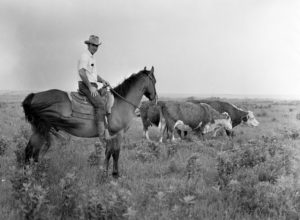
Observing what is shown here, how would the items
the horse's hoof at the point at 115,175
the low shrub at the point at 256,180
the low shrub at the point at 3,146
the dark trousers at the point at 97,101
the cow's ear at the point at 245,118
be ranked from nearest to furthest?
the low shrub at the point at 256,180, the dark trousers at the point at 97,101, the horse's hoof at the point at 115,175, the low shrub at the point at 3,146, the cow's ear at the point at 245,118

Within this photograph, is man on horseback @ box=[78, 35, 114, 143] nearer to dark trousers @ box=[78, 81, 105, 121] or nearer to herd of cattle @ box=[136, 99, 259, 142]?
dark trousers @ box=[78, 81, 105, 121]

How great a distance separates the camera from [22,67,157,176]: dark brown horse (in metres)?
6.83

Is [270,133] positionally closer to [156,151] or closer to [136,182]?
[156,151]

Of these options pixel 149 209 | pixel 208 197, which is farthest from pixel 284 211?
pixel 149 209

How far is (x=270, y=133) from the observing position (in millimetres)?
16016

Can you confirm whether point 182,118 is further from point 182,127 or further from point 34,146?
point 34,146

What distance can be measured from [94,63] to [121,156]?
3501mm

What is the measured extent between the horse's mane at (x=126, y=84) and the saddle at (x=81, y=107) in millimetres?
930

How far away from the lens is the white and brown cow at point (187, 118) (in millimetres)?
13617

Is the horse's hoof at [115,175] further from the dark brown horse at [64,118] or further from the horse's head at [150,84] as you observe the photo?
the horse's head at [150,84]

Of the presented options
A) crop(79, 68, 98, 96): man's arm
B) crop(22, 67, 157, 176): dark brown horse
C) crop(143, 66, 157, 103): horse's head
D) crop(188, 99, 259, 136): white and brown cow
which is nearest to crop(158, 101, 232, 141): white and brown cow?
crop(188, 99, 259, 136): white and brown cow

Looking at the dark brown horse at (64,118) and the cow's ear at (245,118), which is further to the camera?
the cow's ear at (245,118)

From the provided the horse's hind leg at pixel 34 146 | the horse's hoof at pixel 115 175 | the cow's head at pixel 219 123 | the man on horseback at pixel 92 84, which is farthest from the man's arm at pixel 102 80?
the cow's head at pixel 219 123

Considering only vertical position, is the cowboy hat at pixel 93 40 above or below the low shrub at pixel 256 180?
above
